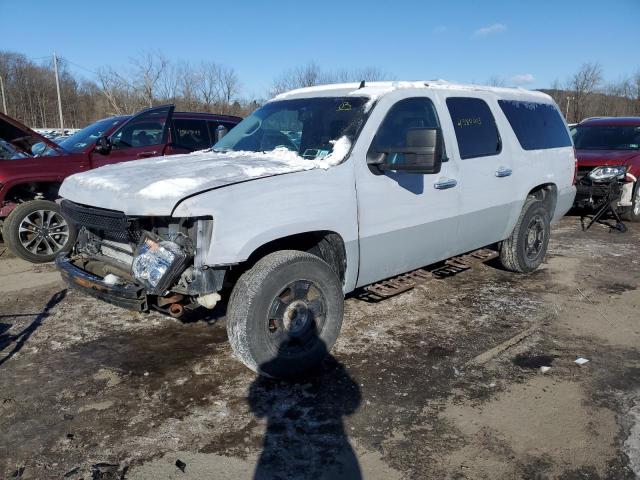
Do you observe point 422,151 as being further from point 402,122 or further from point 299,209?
point 299,209

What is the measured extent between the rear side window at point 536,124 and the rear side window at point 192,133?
4.72 metres

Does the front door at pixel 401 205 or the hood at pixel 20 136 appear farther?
the hood at pixel 20 136

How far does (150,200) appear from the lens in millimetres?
3111

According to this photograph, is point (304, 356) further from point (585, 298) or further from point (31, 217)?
point (31, 217)

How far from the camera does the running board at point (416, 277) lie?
4504 millimetres

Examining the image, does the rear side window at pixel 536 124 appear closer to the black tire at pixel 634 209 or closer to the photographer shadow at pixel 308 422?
the photographer shadow at pixel 308 422

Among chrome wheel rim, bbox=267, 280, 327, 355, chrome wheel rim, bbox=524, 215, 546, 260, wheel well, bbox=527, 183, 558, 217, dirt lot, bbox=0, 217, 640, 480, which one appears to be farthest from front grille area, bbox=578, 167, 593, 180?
chrome wheel rim, bbox=267, 280, 327, 355

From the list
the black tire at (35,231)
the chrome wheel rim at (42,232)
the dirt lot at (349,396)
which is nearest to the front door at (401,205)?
the dirt lot at (349,396)

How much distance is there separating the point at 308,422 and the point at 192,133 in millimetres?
6035

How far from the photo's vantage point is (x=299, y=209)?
3.41 metres

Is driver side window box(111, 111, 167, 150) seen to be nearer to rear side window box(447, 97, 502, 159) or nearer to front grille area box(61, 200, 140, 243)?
front grille area box(61, 200, 140, 243)

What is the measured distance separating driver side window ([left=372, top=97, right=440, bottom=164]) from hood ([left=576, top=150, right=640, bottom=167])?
5861 millimetres

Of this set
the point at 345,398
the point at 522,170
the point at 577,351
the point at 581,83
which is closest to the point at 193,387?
the point at 345,398

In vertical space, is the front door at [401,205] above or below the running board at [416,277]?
above
